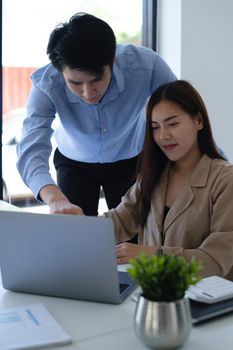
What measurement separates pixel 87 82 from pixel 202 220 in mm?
602

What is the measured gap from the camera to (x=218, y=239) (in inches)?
56.6

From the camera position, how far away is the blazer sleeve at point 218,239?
1.40 meters

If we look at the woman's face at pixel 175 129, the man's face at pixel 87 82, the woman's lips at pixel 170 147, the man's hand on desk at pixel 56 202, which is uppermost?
the man's face at pixel 87 82

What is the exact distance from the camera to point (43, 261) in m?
1.14

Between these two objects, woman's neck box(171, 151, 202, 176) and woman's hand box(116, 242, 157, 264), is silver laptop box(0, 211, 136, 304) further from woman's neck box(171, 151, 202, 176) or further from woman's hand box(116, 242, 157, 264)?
woman's neck box(171, 151, 202, 176)

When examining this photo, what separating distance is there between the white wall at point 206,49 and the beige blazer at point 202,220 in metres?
1.64

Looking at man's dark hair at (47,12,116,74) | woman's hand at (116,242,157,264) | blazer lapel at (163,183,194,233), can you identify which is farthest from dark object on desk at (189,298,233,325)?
man's dark hair at (47,12,116,74)

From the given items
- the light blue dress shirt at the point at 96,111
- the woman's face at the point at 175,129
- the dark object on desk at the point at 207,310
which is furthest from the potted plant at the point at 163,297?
the light blue dress shirt at the point at 96,111

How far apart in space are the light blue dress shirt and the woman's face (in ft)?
1.06

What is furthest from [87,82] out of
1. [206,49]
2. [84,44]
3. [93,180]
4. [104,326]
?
[206,49]

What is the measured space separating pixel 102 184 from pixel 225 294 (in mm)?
1267

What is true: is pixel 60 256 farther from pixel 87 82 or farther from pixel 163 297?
pixel 87 82

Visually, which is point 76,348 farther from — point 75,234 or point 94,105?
point 94,105

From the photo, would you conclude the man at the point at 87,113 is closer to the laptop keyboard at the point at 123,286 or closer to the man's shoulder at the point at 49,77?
the man's shoulder at the point at 49,77
